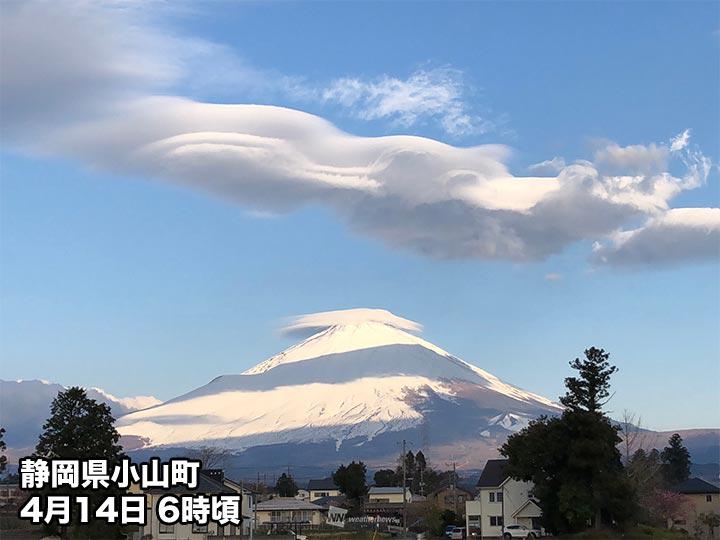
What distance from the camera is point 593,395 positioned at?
230 ft

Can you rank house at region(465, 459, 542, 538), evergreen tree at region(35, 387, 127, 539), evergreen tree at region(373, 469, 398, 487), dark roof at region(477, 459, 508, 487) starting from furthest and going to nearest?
evergreen tree at region(373, 469, 398, 487) → dark roof at region(477, 459, 508, 487) → house at region(465, 459, 542, 538) → evergreen tree at region(35, 387, 127, 539)

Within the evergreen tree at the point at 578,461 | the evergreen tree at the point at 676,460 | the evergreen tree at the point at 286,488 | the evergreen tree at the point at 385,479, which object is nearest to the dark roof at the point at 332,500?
the evergreen tree at the point at 286,488

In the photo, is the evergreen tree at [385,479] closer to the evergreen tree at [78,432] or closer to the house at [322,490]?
the house at [322,490]

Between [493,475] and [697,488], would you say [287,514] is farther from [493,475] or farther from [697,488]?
[697,488]

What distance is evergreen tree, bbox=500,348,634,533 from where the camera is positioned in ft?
217

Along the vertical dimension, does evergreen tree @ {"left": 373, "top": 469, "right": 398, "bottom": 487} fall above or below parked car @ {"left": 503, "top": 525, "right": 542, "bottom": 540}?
above

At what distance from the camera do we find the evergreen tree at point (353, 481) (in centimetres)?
13588

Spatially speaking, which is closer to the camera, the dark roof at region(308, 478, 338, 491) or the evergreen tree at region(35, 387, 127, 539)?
the evergreen tree at region(35, 387, 127, 539)

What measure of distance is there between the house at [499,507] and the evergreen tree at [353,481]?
5056 cm

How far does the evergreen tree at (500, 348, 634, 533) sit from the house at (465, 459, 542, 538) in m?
9.61

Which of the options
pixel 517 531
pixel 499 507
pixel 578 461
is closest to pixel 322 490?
pixel 499 507

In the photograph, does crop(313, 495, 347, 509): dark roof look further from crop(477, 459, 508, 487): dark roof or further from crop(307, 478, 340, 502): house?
crop(477, 459, 508, 487): dark roof

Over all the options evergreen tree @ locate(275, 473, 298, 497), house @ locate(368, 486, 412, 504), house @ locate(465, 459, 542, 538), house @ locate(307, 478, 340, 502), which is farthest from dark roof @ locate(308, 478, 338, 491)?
house @ locate(465, 459, 542, 538)

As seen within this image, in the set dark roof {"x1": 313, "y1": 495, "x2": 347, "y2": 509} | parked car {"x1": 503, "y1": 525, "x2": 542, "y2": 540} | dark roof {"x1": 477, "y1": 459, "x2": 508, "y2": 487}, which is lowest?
dark roof {"x1": 313, "y1": 495, "x2": 347, "y2": 509}
